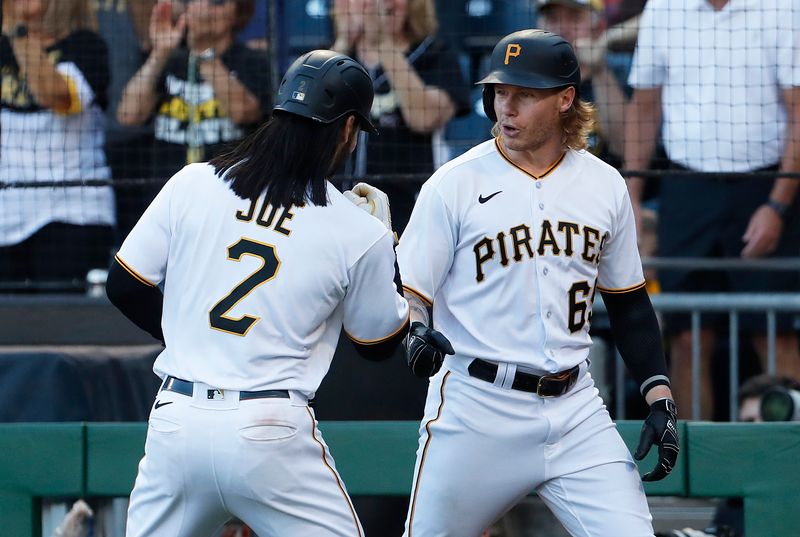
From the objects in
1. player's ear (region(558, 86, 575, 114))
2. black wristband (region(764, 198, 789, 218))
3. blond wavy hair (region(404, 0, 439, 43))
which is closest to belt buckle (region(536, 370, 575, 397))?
player's ear (region(558, 86, 575, 114))

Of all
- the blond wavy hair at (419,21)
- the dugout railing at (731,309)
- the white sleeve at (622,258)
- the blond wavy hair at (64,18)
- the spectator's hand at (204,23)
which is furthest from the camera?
the blond wavy hair at (64,18)

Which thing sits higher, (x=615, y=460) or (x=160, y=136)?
(x=160, y=136)

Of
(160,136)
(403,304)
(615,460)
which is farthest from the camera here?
(160,136)

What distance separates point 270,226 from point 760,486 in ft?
7.83

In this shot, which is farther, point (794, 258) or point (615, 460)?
point (794, 258)

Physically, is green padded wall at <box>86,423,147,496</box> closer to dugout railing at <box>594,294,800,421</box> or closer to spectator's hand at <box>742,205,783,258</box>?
dugout railing at <box>594,294,800,421</box>

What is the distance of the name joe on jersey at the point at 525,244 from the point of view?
388 cm

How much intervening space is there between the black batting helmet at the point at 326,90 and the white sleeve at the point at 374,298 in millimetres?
360

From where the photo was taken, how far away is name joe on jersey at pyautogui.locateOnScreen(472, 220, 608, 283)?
153 inches

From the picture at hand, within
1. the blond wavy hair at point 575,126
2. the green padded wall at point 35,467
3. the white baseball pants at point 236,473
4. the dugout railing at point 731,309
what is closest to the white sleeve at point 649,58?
the dugout railing at point 731,309

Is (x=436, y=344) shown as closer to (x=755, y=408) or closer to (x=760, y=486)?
(x=760, y=486)

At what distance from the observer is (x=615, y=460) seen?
381 centimetres

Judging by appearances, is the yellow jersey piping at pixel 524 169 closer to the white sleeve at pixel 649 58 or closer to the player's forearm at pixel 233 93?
the white sleeve at pixel 649 58

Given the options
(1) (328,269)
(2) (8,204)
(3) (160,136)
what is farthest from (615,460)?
(2) (8,204)
